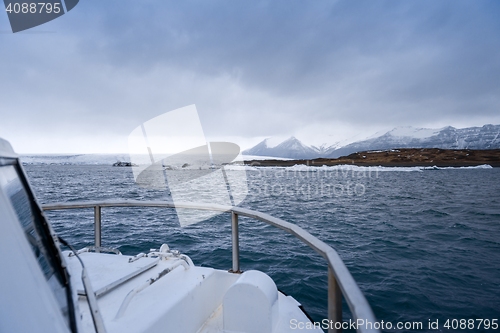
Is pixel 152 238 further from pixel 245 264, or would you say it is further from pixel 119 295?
pixel 119 295

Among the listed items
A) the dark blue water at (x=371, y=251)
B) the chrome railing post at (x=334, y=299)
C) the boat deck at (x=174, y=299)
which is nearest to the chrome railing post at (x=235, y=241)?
the boat deck at (x=174, y=299)

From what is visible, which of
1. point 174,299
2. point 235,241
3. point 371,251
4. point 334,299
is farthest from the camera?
point 371,251

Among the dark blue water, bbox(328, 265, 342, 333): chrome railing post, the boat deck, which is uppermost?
bbox(328, 265, 342, 333): chrome railing post

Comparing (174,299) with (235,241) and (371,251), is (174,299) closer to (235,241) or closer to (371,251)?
(235,241)

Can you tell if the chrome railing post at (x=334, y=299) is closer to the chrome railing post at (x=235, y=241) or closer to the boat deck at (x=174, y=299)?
the boat deck at (x=174, y=299)

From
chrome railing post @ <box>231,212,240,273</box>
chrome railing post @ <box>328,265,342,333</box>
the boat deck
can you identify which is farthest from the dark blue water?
chrome railing post @ <box>328,265,342,333</box>

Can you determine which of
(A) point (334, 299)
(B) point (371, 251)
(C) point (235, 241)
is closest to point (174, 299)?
(C) point (235, 241)

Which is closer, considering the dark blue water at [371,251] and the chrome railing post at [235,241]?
the chrome railing post at [235,241]

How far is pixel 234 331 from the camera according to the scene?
2.57 meters

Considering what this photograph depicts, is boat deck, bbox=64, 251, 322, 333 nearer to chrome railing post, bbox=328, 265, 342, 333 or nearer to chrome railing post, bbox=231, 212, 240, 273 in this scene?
chrome railing post, bbox=231, 212, 240, 273

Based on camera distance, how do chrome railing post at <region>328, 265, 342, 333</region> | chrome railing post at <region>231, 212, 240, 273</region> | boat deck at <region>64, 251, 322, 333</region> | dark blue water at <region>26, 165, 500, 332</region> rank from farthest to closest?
dark blue water at <region>26, 165, 500, 332</region> → chrome railing post at <region>231, 212, 240, 273</region> → boat deck at <region>64, 251, 322, 333</region> → chrome railing post at <region>328, 265, 342, 333</region>

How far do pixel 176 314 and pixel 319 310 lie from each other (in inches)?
180

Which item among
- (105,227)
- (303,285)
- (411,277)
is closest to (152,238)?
(105,227)

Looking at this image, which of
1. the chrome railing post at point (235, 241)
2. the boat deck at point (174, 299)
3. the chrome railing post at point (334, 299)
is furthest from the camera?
the chrome railing post at point (235, 241)
